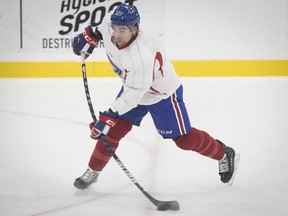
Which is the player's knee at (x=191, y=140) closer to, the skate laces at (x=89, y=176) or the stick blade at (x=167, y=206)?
the stick blade at (x=167, y=206)

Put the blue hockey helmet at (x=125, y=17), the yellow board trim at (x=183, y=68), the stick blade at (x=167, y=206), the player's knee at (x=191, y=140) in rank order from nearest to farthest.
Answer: the blue hockey helmet at (x=125, y=17)
the stick blade at (x=167, y=206)
the player's knee at (x=191, y=140)
the yellow board trim at (x=183, y=68)

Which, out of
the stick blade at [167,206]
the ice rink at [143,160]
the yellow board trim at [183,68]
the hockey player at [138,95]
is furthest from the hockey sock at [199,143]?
the yellow board trim at [183,68]

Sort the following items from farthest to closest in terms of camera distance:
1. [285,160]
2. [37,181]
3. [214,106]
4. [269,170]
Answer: [214,106]
[285,160]
[269,170]
[37,181]

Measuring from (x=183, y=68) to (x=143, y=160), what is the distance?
11.4 ft

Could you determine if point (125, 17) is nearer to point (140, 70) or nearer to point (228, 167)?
point (140, 70)

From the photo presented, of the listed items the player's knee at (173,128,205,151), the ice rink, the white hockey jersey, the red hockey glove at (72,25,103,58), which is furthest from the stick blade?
the red hockey glove at (72,25,103,58)

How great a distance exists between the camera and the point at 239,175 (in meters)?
2.91

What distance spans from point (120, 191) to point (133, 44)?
0.82m

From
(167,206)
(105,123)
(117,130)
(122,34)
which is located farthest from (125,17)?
(167,206)

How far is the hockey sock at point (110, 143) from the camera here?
102 inches

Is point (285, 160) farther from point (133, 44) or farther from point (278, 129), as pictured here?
point (133, 44)

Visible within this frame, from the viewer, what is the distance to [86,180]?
8.66 ft

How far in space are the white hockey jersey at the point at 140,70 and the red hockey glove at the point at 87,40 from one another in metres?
0.15

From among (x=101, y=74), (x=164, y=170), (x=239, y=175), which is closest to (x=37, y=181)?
(x=164, y=170)
